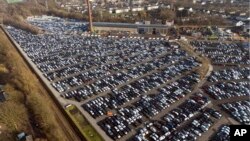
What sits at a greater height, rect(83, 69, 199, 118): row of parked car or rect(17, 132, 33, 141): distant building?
rect(83, 69, 199, 118): row of parked car

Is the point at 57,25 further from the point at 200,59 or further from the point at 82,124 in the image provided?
the point at 82,124

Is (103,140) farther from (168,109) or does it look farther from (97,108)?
(168,109)

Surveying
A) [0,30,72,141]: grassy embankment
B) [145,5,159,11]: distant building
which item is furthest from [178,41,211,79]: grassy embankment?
[145,5,159,11]: distant building

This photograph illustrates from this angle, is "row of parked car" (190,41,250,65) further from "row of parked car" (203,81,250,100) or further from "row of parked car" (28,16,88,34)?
"row of parked car" (28,16,88,34)

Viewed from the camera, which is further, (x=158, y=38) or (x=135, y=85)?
(x=158, y=38)

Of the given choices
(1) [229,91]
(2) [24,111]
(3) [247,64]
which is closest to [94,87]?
(2) [24,111]
